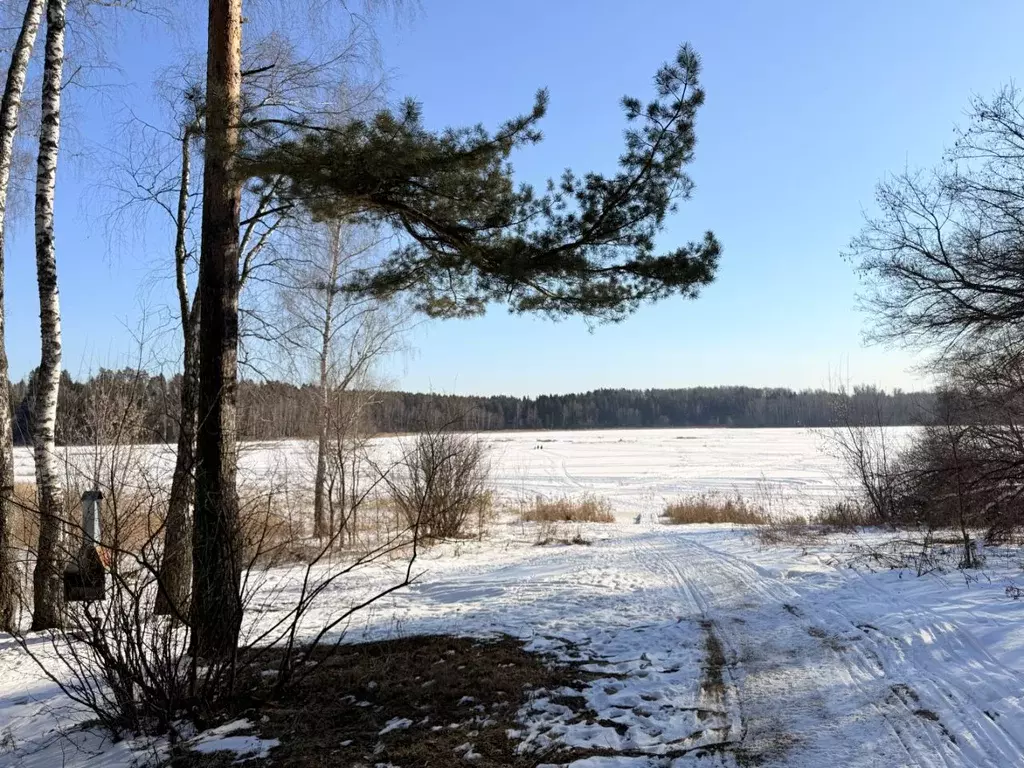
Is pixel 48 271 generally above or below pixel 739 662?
above

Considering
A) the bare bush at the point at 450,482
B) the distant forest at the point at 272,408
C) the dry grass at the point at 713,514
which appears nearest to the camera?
the distant forest at the point at 272,408

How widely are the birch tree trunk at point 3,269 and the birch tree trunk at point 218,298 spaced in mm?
2784

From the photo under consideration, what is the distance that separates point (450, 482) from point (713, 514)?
368 inches

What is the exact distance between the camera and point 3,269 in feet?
23.3

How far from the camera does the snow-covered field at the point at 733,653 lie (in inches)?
148

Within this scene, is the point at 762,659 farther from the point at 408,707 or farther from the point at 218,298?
the point at 218,298

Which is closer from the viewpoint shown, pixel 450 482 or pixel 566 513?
pixel 450 482

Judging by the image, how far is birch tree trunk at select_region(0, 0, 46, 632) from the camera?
6.86m

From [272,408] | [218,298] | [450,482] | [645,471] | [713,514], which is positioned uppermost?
[218,298]

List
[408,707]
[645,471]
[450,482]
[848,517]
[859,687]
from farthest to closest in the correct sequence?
[645,471]
[848,517]
[450,482]
[859,687]
[408,707]

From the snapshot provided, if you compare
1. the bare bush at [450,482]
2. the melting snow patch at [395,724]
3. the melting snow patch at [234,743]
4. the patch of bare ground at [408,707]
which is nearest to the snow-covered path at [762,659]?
the patch of bare ground at [408,707]

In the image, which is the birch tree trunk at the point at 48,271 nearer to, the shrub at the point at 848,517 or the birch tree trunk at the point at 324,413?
the birch tree trunk at the point at 324,413

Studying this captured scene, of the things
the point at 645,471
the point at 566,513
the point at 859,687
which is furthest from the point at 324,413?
the point at 645,471

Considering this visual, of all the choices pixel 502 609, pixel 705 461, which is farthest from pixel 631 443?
pixel 502 609
